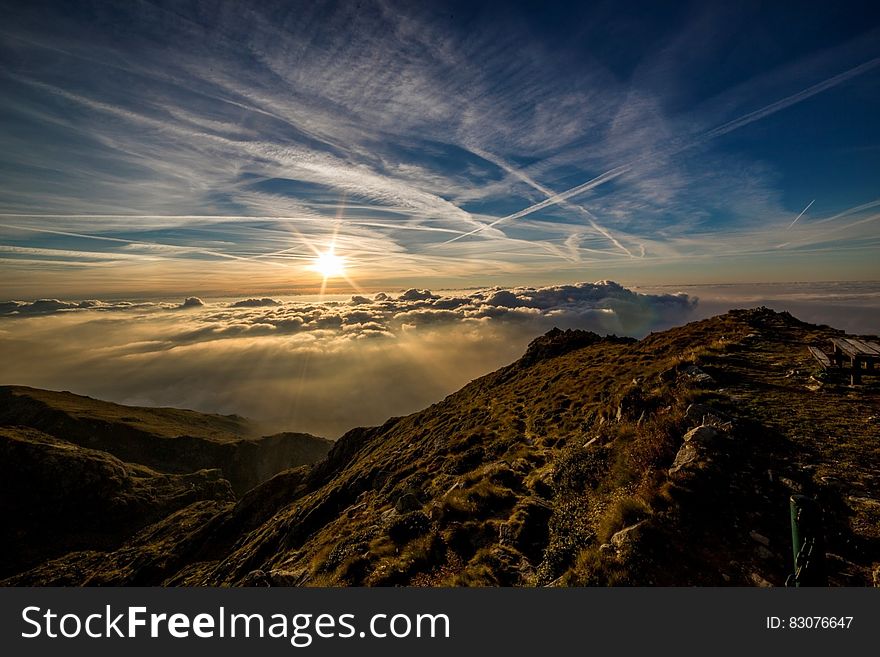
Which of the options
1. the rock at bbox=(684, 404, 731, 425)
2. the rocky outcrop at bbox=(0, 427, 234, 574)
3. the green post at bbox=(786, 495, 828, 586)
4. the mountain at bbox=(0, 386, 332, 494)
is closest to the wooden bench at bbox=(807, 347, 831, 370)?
the rock at bbox=(684, 404, 731, 425)

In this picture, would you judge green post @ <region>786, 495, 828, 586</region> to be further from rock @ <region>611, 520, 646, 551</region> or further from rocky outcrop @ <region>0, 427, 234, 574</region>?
rocky outcrop @ <region>0, 427, 234, 574</region>

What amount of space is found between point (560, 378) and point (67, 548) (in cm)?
12336

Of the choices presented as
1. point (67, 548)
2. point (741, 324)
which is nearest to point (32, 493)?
point (67, 548)

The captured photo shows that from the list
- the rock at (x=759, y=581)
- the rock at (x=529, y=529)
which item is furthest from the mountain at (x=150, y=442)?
the rock at (x=759, y=581)

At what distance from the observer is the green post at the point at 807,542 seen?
534 cm

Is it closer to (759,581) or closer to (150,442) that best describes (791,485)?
(759,581)

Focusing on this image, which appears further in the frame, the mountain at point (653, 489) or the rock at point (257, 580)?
the rock at point (257, 580)

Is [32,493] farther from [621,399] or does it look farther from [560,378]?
[621,399]

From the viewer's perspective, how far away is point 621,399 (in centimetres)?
1573

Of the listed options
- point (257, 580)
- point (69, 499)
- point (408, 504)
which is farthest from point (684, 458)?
point (69, 499)

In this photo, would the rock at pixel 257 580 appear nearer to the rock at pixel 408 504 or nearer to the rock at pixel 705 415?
the rock at pixel 408 504

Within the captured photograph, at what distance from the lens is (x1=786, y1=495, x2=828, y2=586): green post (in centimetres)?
534

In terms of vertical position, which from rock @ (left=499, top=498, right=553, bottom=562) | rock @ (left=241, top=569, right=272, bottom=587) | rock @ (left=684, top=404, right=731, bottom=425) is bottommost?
rock @ (left=241, top=569, right=272, bottom=587)

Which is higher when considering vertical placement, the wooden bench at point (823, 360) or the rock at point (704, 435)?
the wooden bench at point (823, 360)
